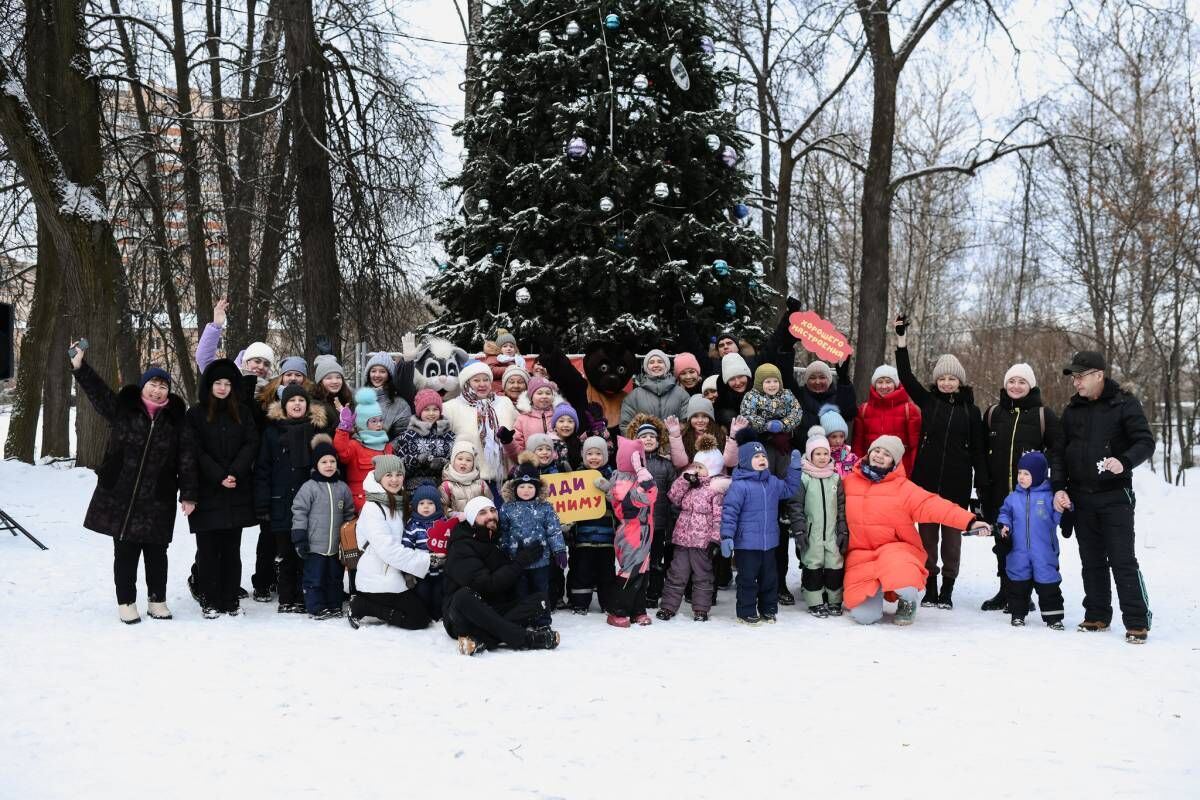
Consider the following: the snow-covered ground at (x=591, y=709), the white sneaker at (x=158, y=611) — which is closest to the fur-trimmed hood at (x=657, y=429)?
the snow-covered ground at (x=591, y=709)

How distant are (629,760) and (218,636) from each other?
121 inches

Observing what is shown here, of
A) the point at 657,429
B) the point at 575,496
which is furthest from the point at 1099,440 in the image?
the point at 575,496

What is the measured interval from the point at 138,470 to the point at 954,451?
5844mm

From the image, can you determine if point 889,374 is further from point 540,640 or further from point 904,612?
point 540,640

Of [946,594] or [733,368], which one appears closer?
[946,594]

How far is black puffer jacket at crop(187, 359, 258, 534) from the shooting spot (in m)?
6.39

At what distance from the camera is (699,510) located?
6777 millimetres

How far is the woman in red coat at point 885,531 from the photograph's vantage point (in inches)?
259

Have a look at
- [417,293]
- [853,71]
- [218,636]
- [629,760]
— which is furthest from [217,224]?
[629,760]

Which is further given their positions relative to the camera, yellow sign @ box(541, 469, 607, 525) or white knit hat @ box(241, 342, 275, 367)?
white knit hat @ box(241, 342, 275, 367)

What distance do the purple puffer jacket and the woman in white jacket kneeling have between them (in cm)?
183

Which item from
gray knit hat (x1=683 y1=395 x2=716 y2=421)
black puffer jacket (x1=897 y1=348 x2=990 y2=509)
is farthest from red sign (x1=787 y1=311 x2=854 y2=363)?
gray knit hat (x1=683 y1=395 x2=716 y2=421)

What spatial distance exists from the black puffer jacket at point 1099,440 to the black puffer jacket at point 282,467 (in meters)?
5.21

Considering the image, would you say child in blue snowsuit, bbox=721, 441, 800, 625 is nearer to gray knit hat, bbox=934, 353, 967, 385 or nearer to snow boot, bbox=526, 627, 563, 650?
snow boot, bbox=526, 627, 563, 650
